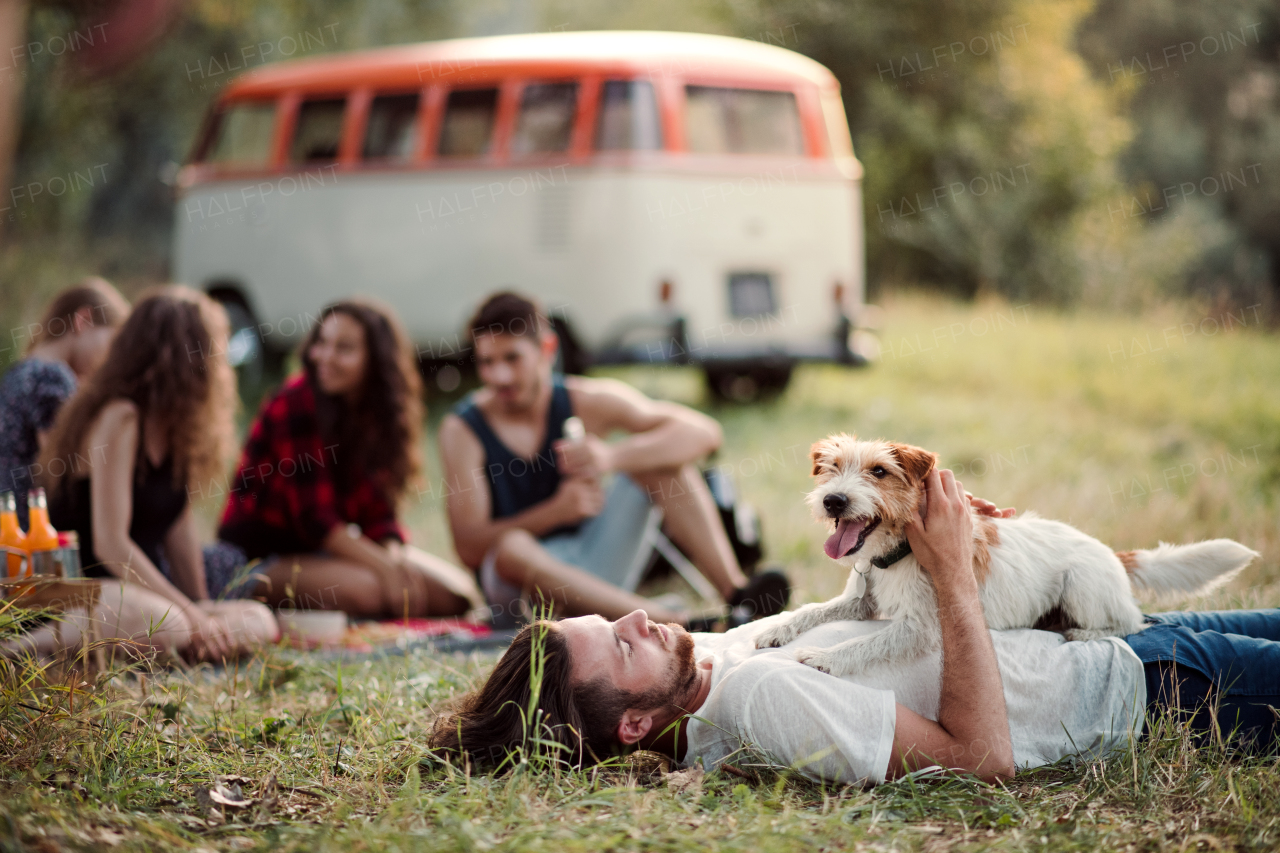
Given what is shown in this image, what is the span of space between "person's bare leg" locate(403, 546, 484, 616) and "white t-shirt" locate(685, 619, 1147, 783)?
8.77 ft

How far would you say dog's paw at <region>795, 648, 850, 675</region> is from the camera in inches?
108

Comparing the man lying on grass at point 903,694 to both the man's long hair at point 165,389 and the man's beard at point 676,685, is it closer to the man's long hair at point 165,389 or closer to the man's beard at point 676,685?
the man's beard at point 676,685

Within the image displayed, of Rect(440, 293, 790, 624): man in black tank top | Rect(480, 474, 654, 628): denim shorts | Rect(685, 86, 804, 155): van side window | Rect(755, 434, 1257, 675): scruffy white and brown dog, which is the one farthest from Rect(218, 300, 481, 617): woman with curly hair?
Rect(685, 86, 804, 155): van side window

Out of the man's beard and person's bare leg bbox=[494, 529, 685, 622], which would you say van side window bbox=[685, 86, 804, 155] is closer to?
person's bare leg bbox=[494, 529, 685, 622]

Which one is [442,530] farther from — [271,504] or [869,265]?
[869,265]

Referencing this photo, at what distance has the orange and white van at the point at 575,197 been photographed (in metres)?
9.35

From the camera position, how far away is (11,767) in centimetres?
280

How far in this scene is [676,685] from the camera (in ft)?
9.48

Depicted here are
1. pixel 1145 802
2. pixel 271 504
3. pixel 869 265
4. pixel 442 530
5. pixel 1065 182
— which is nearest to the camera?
pixel 1145 802

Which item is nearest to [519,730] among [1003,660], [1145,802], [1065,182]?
[1003,660]

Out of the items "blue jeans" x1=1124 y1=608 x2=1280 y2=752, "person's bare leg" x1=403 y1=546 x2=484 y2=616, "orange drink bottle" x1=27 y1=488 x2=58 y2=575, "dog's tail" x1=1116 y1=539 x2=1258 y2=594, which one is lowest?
"person's bare leg" x1=403 y1=546 x2=484 y2=616

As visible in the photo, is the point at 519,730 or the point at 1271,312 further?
the point at 1271,312

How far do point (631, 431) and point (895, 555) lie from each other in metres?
2.80

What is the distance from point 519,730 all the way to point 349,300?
321 cm
